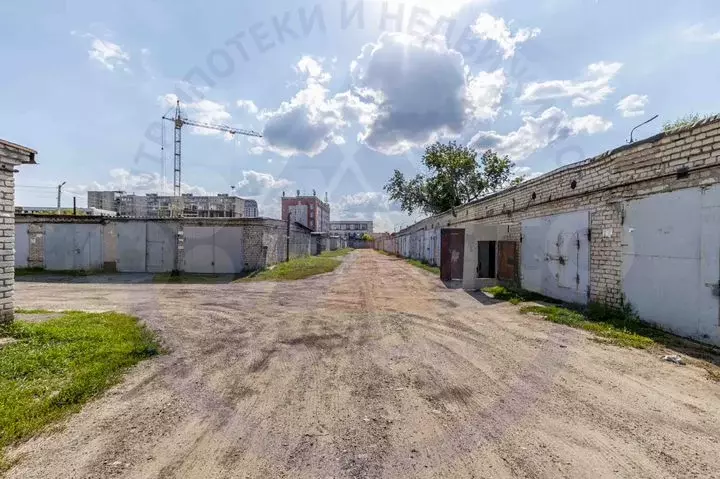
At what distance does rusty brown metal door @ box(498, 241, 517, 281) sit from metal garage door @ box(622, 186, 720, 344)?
5332 millimetres

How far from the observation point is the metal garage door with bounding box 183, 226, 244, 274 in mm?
18594

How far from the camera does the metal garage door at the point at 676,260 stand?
222 inches

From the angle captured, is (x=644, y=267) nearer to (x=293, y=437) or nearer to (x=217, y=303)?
(x=293, y=437)

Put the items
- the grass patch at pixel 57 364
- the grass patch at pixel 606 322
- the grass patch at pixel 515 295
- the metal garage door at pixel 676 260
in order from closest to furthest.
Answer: the grass patch at pixel 57 364 → the metal garage door at pixel 676 260 → the grass patch at pixel 606 322 → the grass patch at pixel 515 295

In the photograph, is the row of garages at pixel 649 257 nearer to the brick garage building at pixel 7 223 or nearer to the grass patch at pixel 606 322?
the grass patch at pixel 606 322

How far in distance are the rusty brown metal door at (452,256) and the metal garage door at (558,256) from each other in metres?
3.73

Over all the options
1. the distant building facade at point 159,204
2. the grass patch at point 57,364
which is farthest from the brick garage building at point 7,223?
the distant building facade at point 159,204

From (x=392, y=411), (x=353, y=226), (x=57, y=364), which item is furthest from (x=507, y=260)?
(x=353, y=226)

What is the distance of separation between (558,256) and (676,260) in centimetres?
383

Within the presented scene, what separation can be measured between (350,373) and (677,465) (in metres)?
3.20

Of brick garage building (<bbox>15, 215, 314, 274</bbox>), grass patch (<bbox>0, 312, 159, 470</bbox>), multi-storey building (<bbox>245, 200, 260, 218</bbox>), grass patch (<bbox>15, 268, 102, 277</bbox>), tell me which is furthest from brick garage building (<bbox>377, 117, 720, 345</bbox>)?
multi-storey building (<bbox>245, 200, 260, 218</bbox>)

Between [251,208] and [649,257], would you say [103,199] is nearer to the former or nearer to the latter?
[251,208]

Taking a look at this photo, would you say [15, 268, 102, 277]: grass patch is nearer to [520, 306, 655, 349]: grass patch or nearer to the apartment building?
[520, 306, 655, 349]: grass patch

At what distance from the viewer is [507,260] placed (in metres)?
13.2
